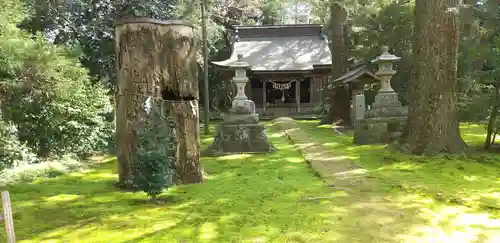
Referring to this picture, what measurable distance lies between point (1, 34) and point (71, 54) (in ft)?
6.34

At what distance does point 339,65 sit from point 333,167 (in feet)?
33.0

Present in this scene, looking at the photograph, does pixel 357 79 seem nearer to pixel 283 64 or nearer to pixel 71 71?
pixel 283 64

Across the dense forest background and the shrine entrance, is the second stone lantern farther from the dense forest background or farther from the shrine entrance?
the shrine entrance

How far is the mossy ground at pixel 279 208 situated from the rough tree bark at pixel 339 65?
8900 millimetres

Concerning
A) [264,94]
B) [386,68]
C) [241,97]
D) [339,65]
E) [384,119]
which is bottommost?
[384,119]

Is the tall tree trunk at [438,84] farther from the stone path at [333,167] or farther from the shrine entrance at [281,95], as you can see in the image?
the shrine entrance at [281,95]

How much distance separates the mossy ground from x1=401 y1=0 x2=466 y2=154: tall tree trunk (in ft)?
2.36

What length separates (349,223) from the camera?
15.0 ft

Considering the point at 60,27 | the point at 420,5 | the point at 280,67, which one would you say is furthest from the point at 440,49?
the point at 280,67

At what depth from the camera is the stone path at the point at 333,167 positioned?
21.6 ft

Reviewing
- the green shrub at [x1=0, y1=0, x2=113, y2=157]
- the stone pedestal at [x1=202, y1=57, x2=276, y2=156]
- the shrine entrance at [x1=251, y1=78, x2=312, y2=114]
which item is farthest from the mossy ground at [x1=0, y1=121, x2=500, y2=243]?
the shrine entrance at [x1=251, y1=78, x2=312, y2=114]

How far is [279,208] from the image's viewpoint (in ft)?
17.4

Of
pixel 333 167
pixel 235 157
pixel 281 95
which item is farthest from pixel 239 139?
pixel 281 95

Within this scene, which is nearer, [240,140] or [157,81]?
[157,81]
